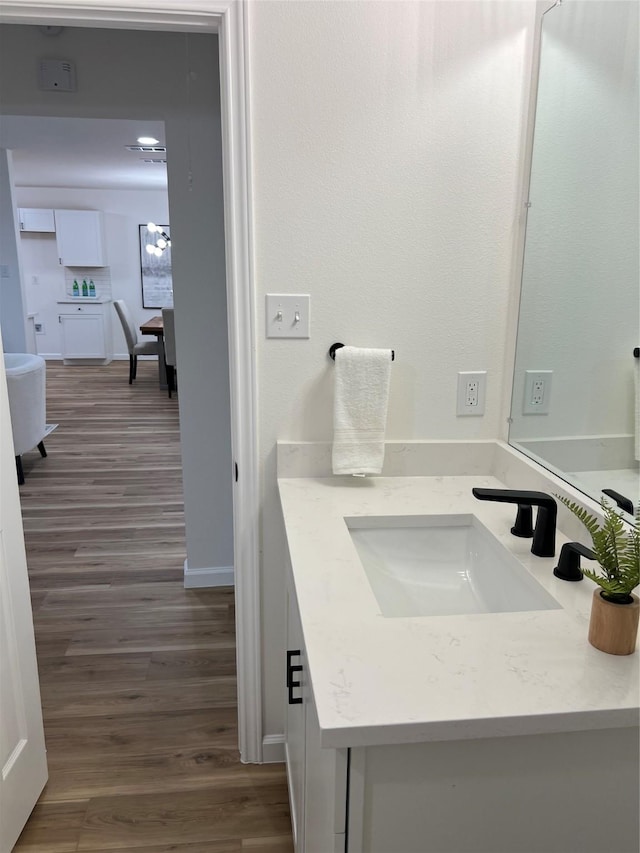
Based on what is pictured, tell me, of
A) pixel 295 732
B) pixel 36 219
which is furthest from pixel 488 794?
pixel 36 219

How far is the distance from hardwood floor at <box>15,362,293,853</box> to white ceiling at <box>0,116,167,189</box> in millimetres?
2491

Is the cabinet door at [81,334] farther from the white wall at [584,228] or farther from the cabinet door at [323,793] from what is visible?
the cabinet door at [323,793]

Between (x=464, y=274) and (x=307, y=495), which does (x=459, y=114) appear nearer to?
(x=464, y=274)

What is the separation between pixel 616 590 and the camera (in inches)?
35.8

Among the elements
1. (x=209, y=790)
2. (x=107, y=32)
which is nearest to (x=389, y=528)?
(x=209, y=790)

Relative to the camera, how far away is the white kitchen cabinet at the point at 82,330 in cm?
884

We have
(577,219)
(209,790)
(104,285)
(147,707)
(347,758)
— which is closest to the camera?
(347,758)

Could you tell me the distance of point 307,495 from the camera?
1602 millimetres

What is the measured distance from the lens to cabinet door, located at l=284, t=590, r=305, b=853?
131cm

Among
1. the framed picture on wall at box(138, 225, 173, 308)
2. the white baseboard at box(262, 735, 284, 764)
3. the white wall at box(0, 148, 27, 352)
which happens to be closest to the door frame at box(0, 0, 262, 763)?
the white baseboard at box(262, 735, 284, 764)

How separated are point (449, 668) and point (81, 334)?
29.1 feet

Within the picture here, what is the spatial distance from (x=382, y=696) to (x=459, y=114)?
4.49ft

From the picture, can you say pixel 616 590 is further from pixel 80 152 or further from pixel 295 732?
pixel 80 152

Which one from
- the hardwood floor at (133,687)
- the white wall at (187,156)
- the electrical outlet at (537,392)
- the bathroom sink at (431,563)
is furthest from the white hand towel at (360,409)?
the white wall at (187,156)
